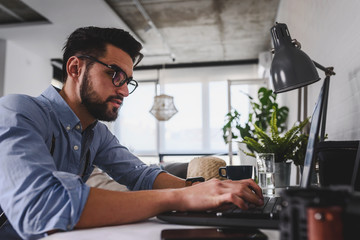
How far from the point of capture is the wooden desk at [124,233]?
2.09 feet

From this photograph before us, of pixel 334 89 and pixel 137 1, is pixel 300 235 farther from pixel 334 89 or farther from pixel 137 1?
pixel 137 1

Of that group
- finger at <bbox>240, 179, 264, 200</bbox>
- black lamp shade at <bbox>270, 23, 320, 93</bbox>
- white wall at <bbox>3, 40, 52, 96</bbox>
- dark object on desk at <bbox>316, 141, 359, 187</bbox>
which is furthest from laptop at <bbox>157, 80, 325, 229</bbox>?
white wall at <bbox>3, 40, 52, 96</bbox>

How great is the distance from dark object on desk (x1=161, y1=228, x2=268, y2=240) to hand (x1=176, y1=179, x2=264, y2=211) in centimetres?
17

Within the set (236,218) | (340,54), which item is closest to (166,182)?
(236,218)

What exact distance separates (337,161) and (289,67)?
34 cm

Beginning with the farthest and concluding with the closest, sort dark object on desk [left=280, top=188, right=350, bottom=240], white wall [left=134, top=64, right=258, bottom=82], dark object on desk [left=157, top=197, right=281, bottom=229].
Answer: white wall [left=134, top=64, right=258, bottom=82] → dark object on desk [left=157, top=197, right=281, bottom=229] → dark object on desk [left=280, top=188, right=350, bottom=240]

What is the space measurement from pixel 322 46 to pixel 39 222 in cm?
193

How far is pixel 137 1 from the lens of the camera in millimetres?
4750

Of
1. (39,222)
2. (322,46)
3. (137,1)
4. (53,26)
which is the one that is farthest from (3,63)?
(39,222)

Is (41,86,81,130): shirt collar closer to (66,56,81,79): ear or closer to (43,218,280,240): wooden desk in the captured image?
(66,56,81,79): ear

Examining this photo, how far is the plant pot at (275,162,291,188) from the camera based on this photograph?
4.69 feet

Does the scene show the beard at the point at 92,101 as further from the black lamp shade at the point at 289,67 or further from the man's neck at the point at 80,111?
the black lamp shade at the point at 289,67

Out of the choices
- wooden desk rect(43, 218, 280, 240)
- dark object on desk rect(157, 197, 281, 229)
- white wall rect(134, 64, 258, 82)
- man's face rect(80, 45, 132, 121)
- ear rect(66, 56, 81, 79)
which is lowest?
wooden desk rect(43, 218, 280, 240)

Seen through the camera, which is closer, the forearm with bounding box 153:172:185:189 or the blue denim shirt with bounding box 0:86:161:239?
the blue denim shirt with bounding box 0:86:161:239
